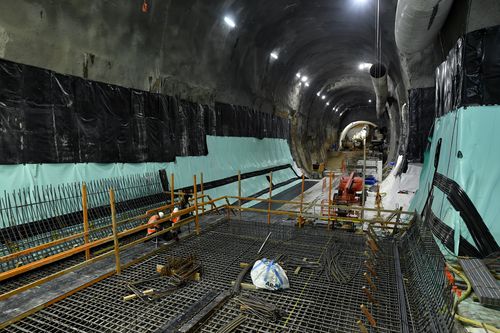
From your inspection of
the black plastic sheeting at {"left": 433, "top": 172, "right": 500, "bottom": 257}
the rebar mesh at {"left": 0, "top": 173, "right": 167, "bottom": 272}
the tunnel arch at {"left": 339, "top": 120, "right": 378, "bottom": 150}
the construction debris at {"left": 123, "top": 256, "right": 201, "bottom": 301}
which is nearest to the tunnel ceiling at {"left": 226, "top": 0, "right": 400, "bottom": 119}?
the black plastic sheeting at {"left": 433, "top": 172, "right": 500, "bottom": 257}

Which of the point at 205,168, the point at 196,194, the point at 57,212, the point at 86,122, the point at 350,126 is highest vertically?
the point at 350,126

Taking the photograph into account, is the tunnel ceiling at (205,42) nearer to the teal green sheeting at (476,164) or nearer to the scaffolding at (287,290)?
the scaffolding at (287,290)

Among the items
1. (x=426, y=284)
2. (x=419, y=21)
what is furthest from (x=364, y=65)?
(x=426, y=284)

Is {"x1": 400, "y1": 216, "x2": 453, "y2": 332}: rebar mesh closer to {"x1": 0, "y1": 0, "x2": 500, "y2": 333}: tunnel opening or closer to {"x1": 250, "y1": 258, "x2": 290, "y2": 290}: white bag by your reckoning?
{"x1": 0, "y1": 0, "x2": 500, "y2": 333}: tunnel opening

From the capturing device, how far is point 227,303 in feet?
12.8

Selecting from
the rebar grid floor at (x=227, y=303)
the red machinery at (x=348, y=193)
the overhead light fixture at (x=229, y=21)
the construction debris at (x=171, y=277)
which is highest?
the overhead light fixture at (x=229, y=21)

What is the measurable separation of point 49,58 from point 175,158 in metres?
4.47

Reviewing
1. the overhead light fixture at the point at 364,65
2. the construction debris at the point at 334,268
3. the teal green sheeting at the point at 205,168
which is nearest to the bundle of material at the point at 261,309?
the construction debris at the point at 334,268

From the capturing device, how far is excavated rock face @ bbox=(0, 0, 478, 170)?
611 centimetres

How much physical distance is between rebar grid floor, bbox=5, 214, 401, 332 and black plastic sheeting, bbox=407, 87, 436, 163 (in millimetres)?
4692

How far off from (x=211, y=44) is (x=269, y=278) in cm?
961

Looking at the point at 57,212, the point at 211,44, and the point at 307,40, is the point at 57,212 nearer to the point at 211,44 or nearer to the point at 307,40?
the point at 211,44

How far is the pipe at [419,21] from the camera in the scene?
5.73m

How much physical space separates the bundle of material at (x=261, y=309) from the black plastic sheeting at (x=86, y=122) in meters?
5.28
